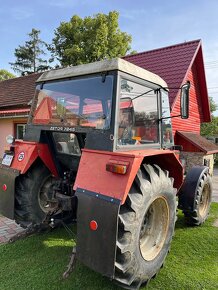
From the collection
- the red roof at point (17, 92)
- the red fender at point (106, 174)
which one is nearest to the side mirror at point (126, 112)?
the red fender at point (106, 174)

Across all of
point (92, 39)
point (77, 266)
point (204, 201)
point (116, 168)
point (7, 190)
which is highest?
point (92, 39)

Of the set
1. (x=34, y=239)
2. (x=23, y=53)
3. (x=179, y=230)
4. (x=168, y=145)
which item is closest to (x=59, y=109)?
(x=168, y=145)

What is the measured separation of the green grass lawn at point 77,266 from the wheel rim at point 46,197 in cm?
48

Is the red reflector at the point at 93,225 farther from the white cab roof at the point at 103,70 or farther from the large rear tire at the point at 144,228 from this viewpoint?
the white cab roof at the point at 103,70

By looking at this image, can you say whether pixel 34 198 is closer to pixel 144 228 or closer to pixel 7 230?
pixel 7 230

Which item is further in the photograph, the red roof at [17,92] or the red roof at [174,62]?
the red roof at [17,92]

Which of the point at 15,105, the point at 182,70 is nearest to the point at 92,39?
the point at 15,105

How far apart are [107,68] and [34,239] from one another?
2.64 meters

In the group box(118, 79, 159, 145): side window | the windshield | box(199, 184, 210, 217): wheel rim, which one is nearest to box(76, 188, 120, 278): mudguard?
box(118, 79, 159, 145): side window

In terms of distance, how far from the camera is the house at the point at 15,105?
38.0 ft

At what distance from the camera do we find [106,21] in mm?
24297

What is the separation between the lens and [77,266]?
10.5 feet

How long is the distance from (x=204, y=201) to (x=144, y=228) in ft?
6.90

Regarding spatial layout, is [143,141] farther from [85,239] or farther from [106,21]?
[106,21]
